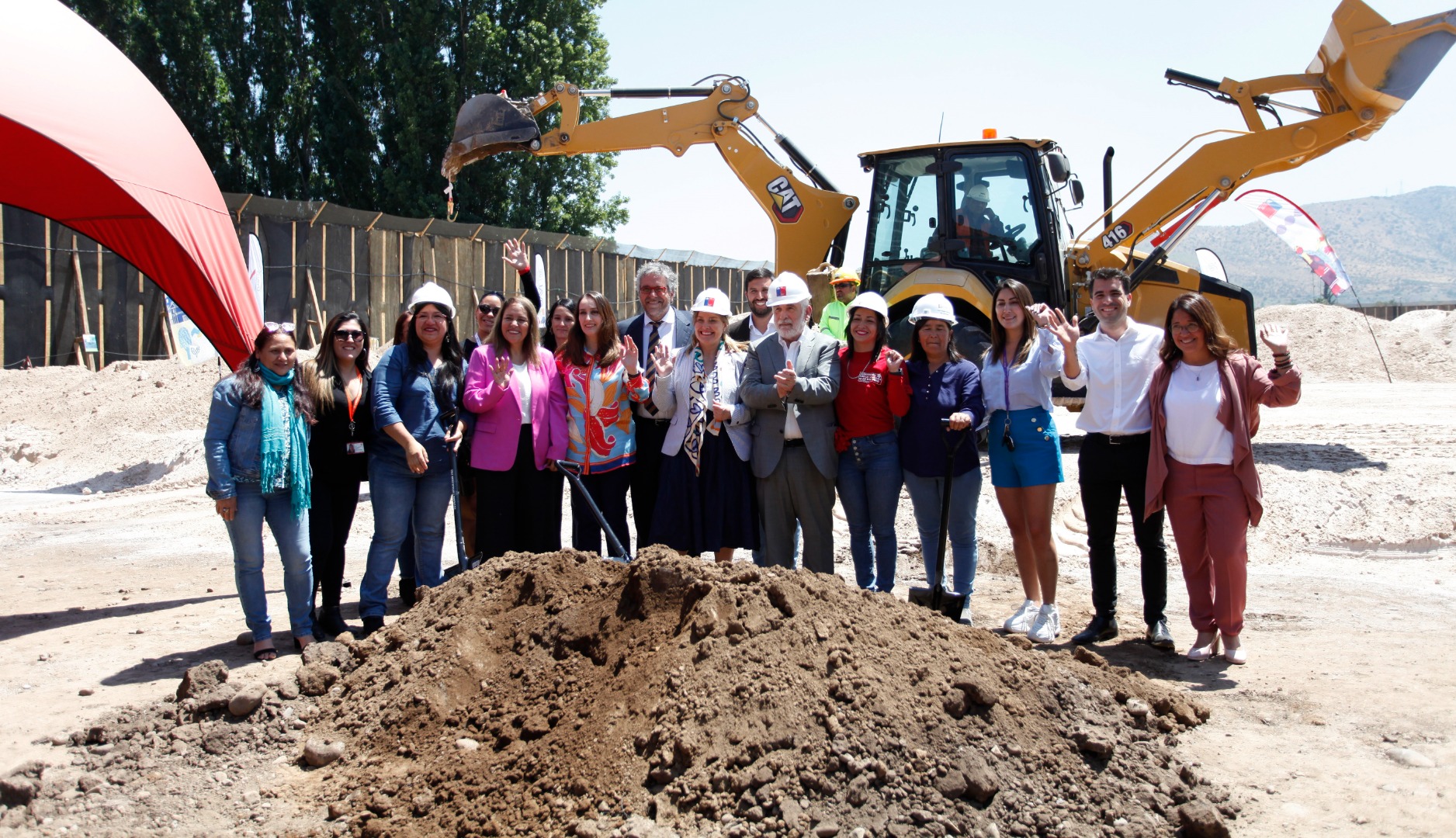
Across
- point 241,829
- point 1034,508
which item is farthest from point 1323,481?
point 241,829

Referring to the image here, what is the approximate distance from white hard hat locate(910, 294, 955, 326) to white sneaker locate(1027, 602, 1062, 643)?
5.12 feet

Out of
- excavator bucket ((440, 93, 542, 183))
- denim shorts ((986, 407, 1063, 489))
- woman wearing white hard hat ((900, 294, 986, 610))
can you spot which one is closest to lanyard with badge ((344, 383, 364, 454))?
woman wearing white hard hat ((900, 294, 986, 610))

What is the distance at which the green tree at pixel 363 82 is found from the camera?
21.3 meters

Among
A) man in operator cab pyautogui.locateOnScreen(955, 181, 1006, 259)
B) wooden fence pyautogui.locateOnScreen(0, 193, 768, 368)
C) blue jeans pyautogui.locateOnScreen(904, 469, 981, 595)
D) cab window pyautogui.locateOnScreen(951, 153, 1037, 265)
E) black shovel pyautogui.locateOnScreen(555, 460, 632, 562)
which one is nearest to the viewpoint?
black shovel pyautogui.locateOnScreen(555, 460, 632, 562)

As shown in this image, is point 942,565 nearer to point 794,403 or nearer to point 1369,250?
point 794,403

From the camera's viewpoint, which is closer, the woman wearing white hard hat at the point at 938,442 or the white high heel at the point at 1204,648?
the white high heel at the point at 1204,648

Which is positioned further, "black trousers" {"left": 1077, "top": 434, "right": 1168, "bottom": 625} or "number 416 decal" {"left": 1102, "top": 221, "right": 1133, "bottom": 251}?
"number 416 decal" {"left": 1102, "top": 221, "right": 1133, "bottom": 251}

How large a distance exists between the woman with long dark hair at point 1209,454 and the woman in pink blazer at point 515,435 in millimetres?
3061

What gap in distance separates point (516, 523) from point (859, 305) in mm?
2197

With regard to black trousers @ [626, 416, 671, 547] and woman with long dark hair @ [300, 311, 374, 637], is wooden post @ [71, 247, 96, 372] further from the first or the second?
black trousers @ [626, 416, 671, 547]

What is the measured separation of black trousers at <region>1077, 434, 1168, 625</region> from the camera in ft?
17.5

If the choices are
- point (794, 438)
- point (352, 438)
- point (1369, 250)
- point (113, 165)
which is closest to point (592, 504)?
point (794, 438)

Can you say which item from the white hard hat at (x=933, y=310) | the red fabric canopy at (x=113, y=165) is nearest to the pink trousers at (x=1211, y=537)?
the white hard hat at (x=933, y=310)

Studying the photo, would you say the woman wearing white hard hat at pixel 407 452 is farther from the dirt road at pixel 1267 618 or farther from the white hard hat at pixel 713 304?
the white hard hat at pixel 713 304
